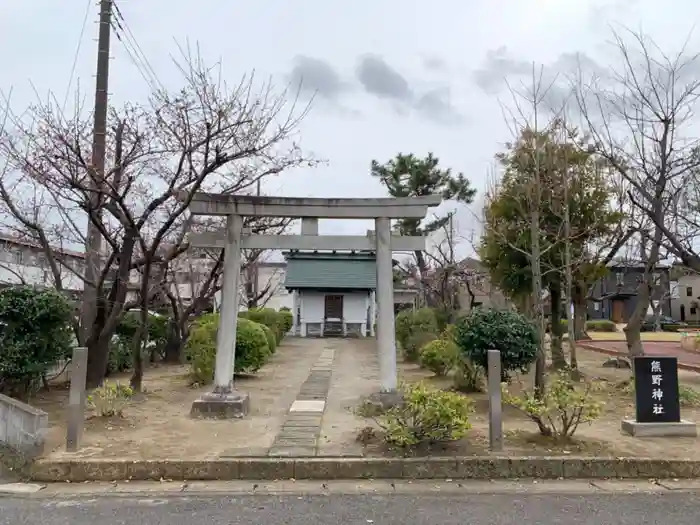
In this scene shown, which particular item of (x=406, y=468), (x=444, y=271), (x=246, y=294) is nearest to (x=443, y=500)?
(x=406, y=468)

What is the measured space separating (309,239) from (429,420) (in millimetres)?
4074

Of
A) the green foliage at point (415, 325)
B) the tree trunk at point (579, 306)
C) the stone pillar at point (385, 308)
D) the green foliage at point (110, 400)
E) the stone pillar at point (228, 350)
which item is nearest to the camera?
the green foliage at point (110, 400)

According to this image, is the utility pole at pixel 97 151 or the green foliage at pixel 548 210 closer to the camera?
the utility pole at pixel 97 151

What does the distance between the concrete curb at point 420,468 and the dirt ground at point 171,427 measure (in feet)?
0.95

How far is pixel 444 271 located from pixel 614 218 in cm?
854

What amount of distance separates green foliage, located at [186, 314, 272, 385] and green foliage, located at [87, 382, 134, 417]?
3.58 meters

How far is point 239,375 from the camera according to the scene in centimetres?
1367

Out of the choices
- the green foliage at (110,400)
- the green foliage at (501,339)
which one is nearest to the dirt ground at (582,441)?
the green foliage at (501,339)

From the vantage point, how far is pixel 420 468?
6457 mm

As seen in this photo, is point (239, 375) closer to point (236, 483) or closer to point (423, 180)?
point (236, 483)

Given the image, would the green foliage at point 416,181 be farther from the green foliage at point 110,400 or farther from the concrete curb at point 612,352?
the green foliage at point 110,400

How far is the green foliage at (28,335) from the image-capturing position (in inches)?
351

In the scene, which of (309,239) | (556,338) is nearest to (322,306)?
(556,338)

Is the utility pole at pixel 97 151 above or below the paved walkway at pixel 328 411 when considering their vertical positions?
above
